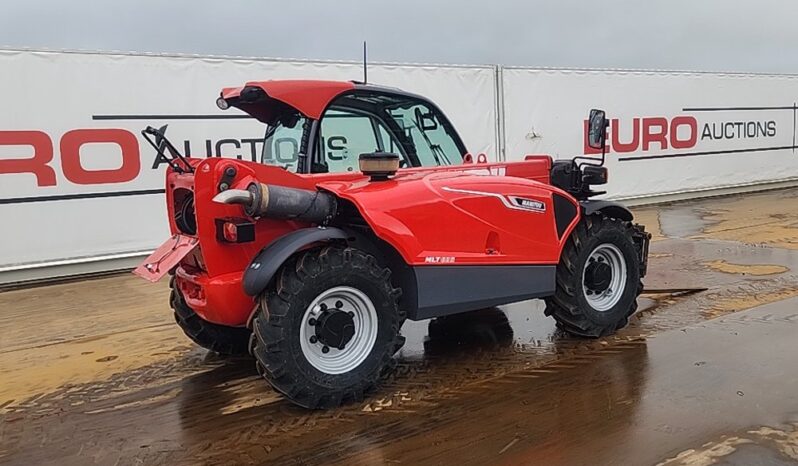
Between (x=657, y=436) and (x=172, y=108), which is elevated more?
(x=172, y=108)

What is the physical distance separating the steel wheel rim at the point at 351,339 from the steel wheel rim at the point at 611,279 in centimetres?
199

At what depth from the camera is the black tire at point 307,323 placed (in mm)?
4074

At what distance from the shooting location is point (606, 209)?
18.6 feet

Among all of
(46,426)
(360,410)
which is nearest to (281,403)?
(360,410)

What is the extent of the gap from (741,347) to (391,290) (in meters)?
2.70

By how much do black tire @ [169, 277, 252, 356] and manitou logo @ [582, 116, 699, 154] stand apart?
32.5 ft

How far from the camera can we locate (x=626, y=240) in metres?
5.70

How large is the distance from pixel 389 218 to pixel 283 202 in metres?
0.66

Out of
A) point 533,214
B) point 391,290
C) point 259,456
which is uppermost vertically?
point 533,214

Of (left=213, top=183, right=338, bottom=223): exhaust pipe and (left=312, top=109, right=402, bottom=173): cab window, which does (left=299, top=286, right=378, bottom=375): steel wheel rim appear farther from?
(left=312, top=109, right=402, bottom=173): cab window

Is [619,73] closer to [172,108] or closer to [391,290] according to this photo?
[172,108]

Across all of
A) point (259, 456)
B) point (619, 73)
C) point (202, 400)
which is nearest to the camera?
point (259, 456)

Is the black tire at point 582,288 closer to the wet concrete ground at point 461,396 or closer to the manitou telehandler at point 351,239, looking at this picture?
the manitou telehandler at point 351,239

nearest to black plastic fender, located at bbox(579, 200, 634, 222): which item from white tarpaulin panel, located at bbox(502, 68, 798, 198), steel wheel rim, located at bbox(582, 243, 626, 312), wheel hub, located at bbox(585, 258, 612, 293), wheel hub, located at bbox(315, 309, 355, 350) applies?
steel wheel rim, located at bbox(582, 243, 626, 312)
